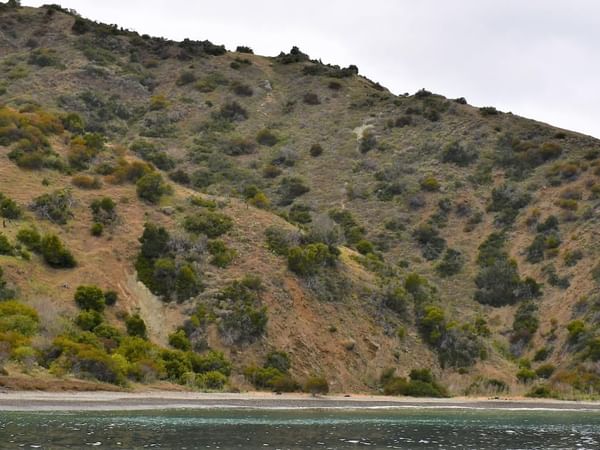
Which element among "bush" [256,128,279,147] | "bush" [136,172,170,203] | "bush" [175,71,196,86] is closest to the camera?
"bush" [136,172,170,203]

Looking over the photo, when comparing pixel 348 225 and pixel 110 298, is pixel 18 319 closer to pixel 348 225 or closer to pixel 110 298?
pixel 110 298

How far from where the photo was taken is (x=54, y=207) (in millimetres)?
56844

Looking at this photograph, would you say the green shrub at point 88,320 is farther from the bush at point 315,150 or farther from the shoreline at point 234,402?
the bush at point 315,150

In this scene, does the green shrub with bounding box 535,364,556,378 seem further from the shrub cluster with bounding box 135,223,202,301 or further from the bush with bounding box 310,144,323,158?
the bush with bounding box 310,144,323,158

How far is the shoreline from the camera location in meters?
36.3

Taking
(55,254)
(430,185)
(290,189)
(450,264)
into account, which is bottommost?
(55,254)

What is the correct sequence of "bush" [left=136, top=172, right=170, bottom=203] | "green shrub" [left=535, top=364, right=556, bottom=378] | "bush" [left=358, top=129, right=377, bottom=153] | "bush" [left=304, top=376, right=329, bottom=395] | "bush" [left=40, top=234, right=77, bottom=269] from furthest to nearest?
"bush" [left=358, top=129, right=377, bottom=153], "bush" [left=136, top=172, right=170, bottom=203], "green shrub" [left=535, top=364, right=556, bottom=378], "bush" [left=40, top=234, right=77, bottom=269], "bush" [left=304, top=376, right=329, bottom=395]

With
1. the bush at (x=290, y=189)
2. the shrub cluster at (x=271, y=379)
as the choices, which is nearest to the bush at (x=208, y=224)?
the shrub cluster at (x=271, y=379)

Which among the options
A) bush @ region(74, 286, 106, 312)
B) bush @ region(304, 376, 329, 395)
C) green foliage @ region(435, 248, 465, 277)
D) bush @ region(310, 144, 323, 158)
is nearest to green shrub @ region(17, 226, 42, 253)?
bush @ region(74, 286, 106, 312)

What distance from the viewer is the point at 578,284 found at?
69.5 metres

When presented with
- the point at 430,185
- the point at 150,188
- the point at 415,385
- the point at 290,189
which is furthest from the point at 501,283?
the point at 150,188

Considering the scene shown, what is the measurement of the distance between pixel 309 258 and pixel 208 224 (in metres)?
8.15

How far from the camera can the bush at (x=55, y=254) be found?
51312 millimetres

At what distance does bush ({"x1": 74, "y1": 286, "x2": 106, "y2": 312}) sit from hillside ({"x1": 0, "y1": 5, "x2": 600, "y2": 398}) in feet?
0.40
